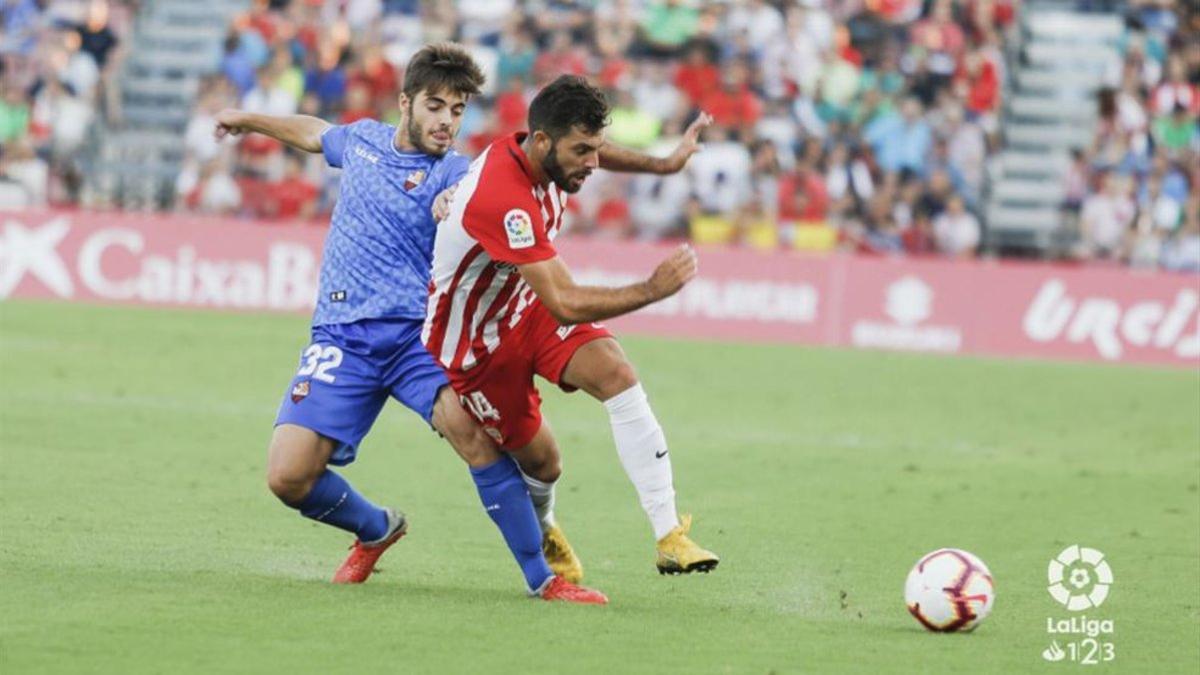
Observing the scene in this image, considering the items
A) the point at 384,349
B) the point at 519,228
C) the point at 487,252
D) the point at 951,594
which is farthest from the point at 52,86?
the point at 951,594

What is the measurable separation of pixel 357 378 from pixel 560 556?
1.18 metres

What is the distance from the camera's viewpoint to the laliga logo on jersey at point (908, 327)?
22875 millimetres

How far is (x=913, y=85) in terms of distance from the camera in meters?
26.1

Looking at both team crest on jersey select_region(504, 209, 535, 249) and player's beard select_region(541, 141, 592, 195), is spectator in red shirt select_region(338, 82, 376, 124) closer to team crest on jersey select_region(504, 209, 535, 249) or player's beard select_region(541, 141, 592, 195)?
player's beard select_region(541, 141, 592, 195)

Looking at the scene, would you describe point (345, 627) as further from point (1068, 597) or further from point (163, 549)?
point (1068, 597)

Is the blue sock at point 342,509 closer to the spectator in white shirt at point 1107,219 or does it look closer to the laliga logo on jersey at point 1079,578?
the laliga logo on jersey at point 1079,578

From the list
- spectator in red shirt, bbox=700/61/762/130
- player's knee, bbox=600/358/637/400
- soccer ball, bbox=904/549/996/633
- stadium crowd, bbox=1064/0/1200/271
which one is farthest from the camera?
spectator in red shirt, bbox=700/61/762/130

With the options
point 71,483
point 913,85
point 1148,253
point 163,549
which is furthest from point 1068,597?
point 913,85

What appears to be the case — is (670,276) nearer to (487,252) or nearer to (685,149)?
(487,252)

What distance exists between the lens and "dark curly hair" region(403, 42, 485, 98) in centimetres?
868

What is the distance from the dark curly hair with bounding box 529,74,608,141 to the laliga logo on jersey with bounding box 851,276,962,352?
15.1m

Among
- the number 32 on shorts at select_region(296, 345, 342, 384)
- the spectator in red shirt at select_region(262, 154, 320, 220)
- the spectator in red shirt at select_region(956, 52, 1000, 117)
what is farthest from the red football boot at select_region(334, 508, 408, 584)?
the spectator in red shirt at select_region(956, 52, 1000, 117)

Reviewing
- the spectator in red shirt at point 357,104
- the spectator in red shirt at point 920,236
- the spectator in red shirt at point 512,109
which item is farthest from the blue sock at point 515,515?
the spectator in red shirt at point 357,104

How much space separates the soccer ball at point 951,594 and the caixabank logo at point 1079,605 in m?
0.31
